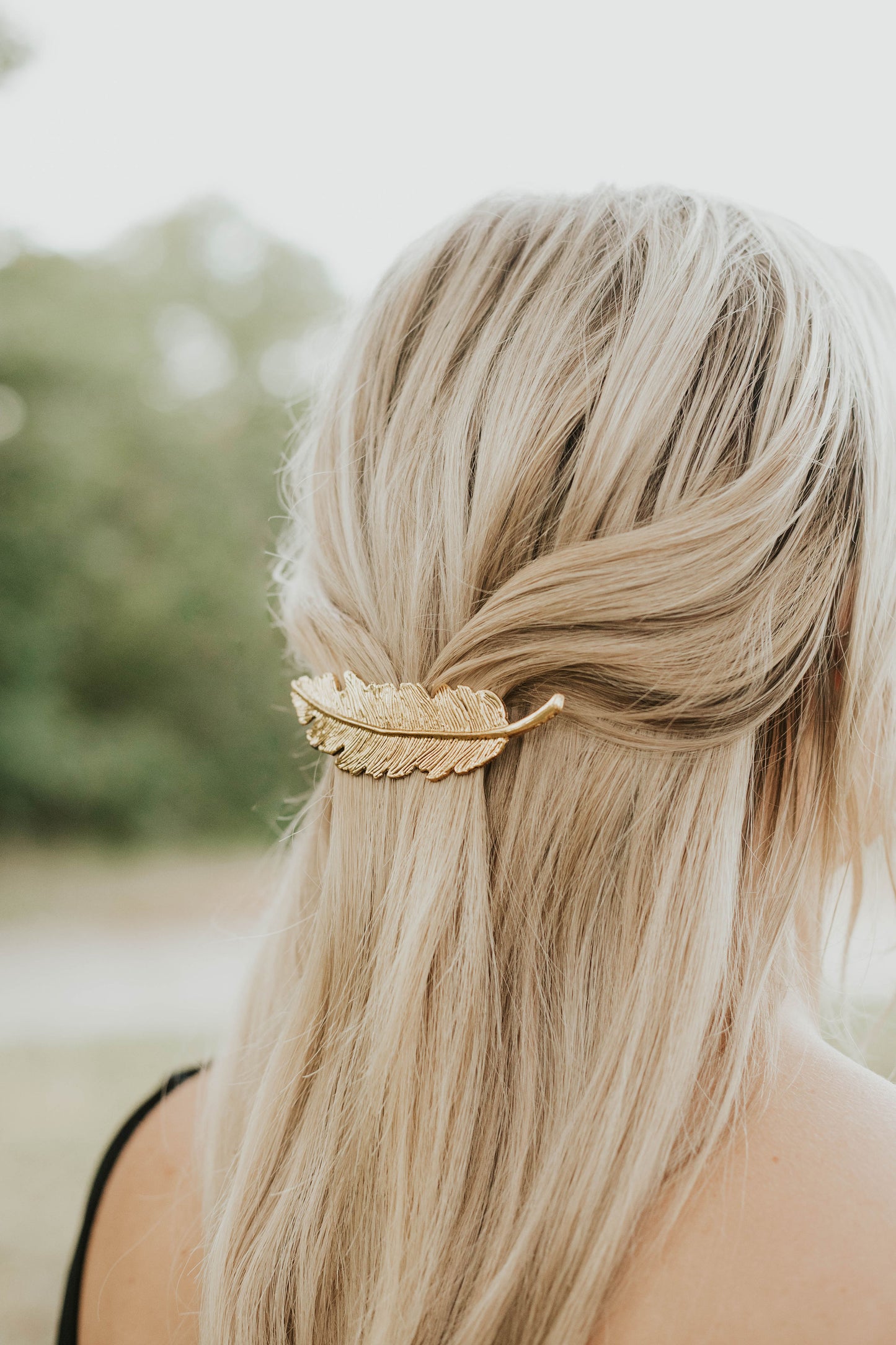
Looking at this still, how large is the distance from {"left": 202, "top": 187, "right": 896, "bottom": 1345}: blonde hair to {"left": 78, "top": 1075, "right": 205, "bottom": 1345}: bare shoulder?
0.60 ft

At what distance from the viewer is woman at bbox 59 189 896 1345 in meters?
0.78

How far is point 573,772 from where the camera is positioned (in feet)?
2.76

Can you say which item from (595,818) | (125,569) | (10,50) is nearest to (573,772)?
(595,818)

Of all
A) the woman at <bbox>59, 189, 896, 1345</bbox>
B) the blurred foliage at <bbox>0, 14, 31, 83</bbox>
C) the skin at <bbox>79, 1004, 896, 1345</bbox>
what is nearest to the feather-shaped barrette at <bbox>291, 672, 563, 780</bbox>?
the woman at <bbox>59, 189, 896, 1345</bbox>

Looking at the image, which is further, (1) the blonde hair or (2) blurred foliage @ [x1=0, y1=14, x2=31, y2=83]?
(2) blurred foliage @ [x1=0, y1=14, x2=31, y2=83]

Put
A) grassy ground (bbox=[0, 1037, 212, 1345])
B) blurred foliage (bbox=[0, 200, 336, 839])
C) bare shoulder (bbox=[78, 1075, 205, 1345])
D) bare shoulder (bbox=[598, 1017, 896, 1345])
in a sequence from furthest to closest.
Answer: blurred foliage (bbox=[0, 200, 336, 839]), grassy ground (bbox=[0, 1037, 212, 1345]), bare shoulder (bbox=[78, 1075, 205, 1345]), bare shoulder (bbox=[598, 1017, 896, 1345])

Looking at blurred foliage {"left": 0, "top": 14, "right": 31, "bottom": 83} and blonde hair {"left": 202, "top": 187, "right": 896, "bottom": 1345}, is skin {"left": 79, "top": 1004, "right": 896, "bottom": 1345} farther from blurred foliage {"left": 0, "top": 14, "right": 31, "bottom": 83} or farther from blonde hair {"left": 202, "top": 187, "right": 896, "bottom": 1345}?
blurred foliage {"left": 0, "top": 14, "right": 31, "bottom": 83}

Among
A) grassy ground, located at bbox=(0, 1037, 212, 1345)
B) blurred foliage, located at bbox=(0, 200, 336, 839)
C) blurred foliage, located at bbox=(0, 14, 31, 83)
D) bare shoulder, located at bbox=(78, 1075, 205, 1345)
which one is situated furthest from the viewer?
blurred foliage, located at bbox=(0, 200, 336, 839)

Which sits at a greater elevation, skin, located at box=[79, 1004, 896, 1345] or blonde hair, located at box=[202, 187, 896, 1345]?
blonde hair, located at box=[202, 187, 896, 1345]

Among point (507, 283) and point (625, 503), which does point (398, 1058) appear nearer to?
point (625, 503)

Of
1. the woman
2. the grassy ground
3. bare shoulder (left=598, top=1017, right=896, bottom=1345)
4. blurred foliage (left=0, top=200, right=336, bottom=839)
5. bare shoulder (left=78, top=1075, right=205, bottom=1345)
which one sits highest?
blurred foliage (left=0, top=200, right=336, bottom=839)

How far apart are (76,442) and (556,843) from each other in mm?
8195

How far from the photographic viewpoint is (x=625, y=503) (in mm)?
809

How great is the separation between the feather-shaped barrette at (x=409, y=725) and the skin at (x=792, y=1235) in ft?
1.37
